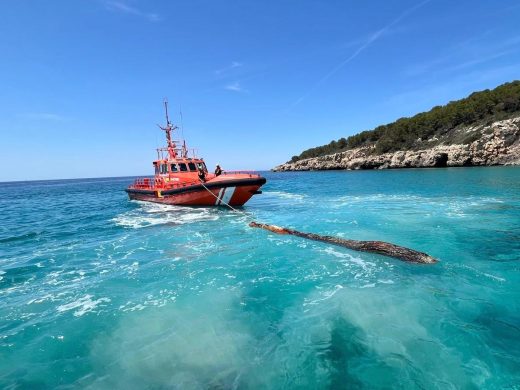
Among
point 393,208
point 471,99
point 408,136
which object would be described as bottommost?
point 393,208

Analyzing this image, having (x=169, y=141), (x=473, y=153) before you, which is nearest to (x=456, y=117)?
(x=473, y=153)

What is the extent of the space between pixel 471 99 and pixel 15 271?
101 m

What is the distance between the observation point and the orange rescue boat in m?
21.8

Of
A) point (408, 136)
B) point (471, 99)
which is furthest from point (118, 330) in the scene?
point (471, 99)

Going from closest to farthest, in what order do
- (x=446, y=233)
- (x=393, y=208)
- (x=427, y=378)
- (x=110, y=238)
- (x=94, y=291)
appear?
1. (x=427, y=378)
2. (x=94, y=291)
3. (x=446, y=233)
4. (x=110, y=238)
5. (x=393, y=208)

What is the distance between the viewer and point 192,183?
23016 mm

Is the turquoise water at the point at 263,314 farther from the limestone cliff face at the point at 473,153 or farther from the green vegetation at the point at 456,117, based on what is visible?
the green vegetation at the point at 456,117

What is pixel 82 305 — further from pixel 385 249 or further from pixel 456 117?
pixel 456 117

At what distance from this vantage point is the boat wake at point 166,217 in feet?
59.9

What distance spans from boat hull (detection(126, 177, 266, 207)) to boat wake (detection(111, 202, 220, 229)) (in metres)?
0.71

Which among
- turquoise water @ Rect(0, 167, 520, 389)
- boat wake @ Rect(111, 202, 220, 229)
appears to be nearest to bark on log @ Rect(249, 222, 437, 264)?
turquoise water @ Rect(0, 167, 520, 389)

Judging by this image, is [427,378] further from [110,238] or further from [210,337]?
[110,238]

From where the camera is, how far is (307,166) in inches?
4658

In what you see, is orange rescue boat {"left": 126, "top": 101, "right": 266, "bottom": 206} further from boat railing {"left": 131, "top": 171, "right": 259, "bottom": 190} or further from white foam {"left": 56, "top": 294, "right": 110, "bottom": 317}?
white foam {"left": 56, "top": 294, "right": 110, "bottom": 317}
